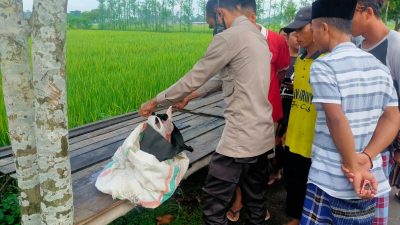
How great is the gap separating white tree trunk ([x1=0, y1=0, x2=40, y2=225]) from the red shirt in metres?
1.45

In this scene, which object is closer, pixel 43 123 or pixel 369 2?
pixel 43 123

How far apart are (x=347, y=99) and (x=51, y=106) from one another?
1.12m

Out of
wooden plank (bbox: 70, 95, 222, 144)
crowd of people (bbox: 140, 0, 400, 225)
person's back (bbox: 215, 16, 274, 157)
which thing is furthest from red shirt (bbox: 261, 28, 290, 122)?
wooden plank (bbox: 70, 95, 222, 144)

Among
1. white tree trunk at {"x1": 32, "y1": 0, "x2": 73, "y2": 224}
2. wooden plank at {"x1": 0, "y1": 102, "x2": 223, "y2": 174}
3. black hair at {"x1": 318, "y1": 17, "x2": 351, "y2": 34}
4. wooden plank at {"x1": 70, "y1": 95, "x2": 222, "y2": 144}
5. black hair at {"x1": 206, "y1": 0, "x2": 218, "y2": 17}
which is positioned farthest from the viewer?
wooden plank at {"x1": 70, "y1": 95, "x2": 222, "y2": 144}

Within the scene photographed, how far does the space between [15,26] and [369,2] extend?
5.42 ft

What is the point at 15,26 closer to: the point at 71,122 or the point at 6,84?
the point at 6,84

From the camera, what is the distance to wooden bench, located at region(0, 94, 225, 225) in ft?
5.68

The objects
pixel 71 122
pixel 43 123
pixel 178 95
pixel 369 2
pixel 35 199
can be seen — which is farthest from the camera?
pixel 71 122

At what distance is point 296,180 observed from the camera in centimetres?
234

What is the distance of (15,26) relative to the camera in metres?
1.31

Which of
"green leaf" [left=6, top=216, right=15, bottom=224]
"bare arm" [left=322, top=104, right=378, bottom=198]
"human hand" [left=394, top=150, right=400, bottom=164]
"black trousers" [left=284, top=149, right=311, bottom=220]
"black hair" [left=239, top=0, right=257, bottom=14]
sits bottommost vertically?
"green leaf" [left=6, top=216, right=15, bottom=224]

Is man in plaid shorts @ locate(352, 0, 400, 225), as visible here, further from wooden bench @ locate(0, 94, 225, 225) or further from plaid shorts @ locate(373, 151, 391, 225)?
wooden bench @ locate(0, 94, 225, 225)

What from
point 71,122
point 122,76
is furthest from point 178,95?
point 122,76

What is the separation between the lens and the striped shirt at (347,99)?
1424 millimetres
